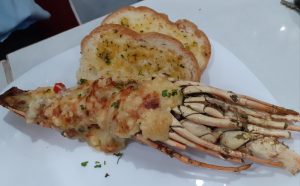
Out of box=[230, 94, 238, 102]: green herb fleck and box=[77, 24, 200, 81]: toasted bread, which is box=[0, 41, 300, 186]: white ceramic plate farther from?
box=[77, 24, 200, 81]: toasted bread

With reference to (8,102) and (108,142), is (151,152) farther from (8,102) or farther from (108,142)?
(8,102)

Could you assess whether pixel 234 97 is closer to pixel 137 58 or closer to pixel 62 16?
pixel 137 58

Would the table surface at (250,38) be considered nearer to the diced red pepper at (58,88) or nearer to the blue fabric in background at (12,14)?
the blue fabric in background at (12,14)

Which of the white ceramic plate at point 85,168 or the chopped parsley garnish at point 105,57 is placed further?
the chopped parsley garnish at point 105,57

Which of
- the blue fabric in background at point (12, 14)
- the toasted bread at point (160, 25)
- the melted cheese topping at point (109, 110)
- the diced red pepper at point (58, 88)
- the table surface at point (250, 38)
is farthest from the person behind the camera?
the blue fabric in background at point (12, 14)

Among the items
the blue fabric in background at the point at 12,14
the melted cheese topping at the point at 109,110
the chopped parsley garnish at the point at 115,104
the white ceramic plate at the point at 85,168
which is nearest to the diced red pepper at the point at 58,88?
the melted cheese topping at the point at 109,110

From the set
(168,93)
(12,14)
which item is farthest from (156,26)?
(12,14)

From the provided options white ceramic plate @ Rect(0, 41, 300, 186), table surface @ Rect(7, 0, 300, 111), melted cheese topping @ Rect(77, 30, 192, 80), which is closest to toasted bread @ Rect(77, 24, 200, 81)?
melted cheese topping @ Rect(77, 30, 192, 80)

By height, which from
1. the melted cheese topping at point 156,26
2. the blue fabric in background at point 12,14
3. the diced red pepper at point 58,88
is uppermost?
the melted cheese topping at point 156,26
